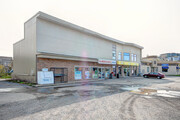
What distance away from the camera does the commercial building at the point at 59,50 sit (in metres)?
14.9

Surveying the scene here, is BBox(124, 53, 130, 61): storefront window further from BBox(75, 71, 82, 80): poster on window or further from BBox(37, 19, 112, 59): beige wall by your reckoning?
BBox(75, 71, 82, 80): poster on window

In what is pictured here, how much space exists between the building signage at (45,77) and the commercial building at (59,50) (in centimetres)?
60

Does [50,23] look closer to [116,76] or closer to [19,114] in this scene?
[19,114]

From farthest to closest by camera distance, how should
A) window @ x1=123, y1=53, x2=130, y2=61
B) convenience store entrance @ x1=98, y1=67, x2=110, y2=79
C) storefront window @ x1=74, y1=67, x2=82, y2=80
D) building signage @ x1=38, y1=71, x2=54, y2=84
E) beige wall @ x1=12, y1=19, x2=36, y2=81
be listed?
window @ x1=123, y1=53, x2=130, y2=61
convenience store entrance @ x1=98, y1=67, x2=110, y2=79
storefront window @ x1=74, y1=67, x2=82, y2=80
beige wall @ x1=12, y1=19, x2=36, y2=81
building signage @ x1=38, y1=71, x2=54, y2=84

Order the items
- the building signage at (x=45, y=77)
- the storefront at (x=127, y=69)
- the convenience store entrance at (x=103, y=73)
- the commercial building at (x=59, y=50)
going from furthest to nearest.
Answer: the storefront at (x=127, y=69) → the convenience store entrance at (x=103, y=73) → the commercial building at (x=59, y=50) → the building signage at (x=45, y=77)

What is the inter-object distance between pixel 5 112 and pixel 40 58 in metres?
10.1

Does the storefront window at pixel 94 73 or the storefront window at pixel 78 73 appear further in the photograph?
the storefront window at pixel 94 73

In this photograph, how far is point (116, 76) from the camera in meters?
26.2

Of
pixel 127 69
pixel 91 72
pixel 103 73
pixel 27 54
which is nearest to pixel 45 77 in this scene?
pixel 27 54

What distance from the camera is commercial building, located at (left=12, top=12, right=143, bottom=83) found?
14922 mm

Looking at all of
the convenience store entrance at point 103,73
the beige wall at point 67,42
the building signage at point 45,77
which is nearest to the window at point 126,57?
the beige wall at point 67,42

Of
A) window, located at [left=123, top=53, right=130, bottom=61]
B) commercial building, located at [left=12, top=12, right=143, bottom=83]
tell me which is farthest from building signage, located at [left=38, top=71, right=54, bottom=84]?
window, located at [left=123, top=53, right=130, bottom=61]

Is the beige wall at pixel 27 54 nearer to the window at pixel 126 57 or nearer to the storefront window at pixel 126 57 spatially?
the window at pixel 126 57

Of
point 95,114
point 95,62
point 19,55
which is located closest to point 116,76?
point 95,62
